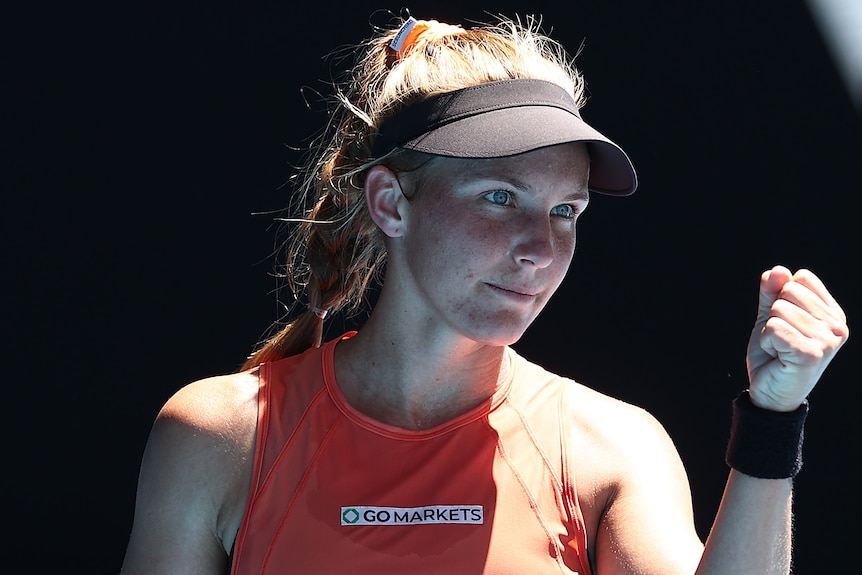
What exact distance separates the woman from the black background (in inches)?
19.0

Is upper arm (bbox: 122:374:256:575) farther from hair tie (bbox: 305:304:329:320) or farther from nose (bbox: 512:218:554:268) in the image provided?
nose (bbox: 512:218:554:268)

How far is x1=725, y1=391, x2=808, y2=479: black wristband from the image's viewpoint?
1519 millimetres

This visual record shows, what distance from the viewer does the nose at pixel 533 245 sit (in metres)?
1.70

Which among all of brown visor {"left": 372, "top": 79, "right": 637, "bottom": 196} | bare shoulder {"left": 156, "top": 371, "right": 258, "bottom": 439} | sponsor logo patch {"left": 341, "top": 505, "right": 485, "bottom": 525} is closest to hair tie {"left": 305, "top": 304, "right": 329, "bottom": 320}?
bare shoulder {"left": 156, "top": 371, "right": 258, "bottom": 439}

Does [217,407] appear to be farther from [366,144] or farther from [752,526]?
[752,526]

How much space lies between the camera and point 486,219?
172 centimetres

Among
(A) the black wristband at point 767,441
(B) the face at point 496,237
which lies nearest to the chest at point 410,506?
(B) the face at point 496,237

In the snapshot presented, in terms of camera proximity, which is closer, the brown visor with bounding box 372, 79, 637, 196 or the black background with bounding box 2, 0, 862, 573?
the brown visor with bounding box 372, 79, 637, 196

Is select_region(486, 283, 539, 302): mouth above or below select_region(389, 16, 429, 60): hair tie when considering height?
below

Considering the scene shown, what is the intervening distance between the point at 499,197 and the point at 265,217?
801 millimetres

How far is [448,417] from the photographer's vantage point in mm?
1882

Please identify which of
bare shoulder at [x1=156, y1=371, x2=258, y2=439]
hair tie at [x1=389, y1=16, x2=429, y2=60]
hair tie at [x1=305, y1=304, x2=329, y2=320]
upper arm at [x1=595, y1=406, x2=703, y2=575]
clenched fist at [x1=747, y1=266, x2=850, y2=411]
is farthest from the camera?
hair tie at [x1=305, y1=304, x2=329, y2=320]

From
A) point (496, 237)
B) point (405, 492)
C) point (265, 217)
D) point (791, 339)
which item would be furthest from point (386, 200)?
point (791, 339)

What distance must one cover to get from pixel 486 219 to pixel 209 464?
0.59 metres
